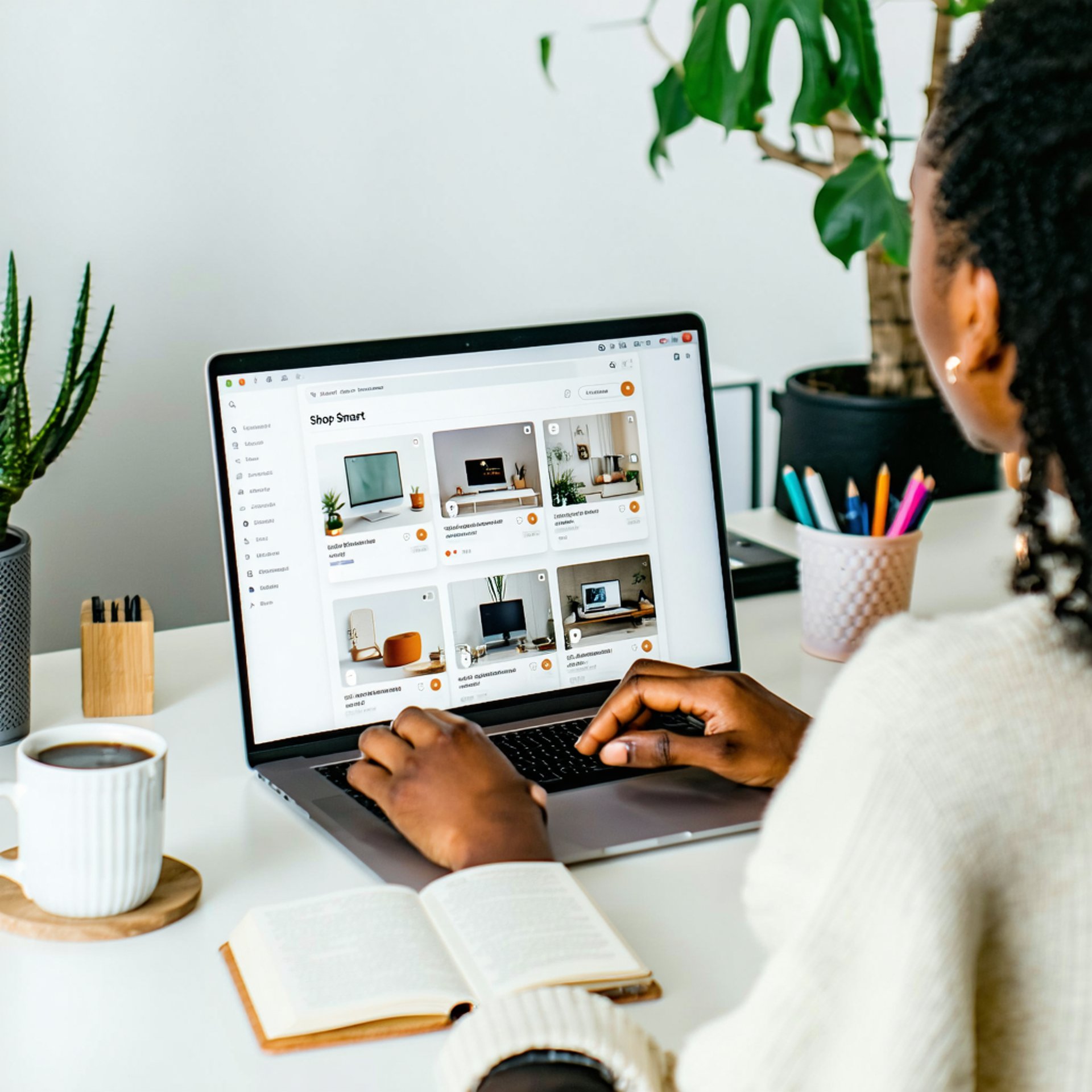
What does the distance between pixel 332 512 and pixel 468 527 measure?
10cm

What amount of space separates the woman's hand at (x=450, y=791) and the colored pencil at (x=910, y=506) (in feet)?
1.54

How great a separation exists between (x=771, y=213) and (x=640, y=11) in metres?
Result: 0.36

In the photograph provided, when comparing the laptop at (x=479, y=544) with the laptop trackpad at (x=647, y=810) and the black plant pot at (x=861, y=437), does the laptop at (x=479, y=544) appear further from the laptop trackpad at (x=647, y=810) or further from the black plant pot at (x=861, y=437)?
the black plant pot at (x=861, y=437)

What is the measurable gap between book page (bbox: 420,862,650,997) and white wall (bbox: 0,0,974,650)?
1.00m

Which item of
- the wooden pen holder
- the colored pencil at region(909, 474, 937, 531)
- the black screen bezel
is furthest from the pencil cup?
the wooden pen holder

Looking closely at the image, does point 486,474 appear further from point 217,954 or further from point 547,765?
point 217,954

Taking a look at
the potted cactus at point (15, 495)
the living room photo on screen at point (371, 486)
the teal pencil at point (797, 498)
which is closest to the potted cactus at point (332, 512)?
the living room photo on screen at point (371, 486)

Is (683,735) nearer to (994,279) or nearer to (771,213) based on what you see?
(994,279)

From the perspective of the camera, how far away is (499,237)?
1676 millimetres

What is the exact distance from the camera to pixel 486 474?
91 cm

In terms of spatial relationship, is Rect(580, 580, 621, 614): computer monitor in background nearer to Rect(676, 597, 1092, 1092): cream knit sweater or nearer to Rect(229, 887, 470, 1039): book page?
Rect(229, 887, 470, 1039): book page

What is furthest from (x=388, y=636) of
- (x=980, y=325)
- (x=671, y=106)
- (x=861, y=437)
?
(x=671, y=106)

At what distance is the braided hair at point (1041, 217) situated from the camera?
0.39 meters

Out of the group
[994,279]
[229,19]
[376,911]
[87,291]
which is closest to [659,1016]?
[376,911]
